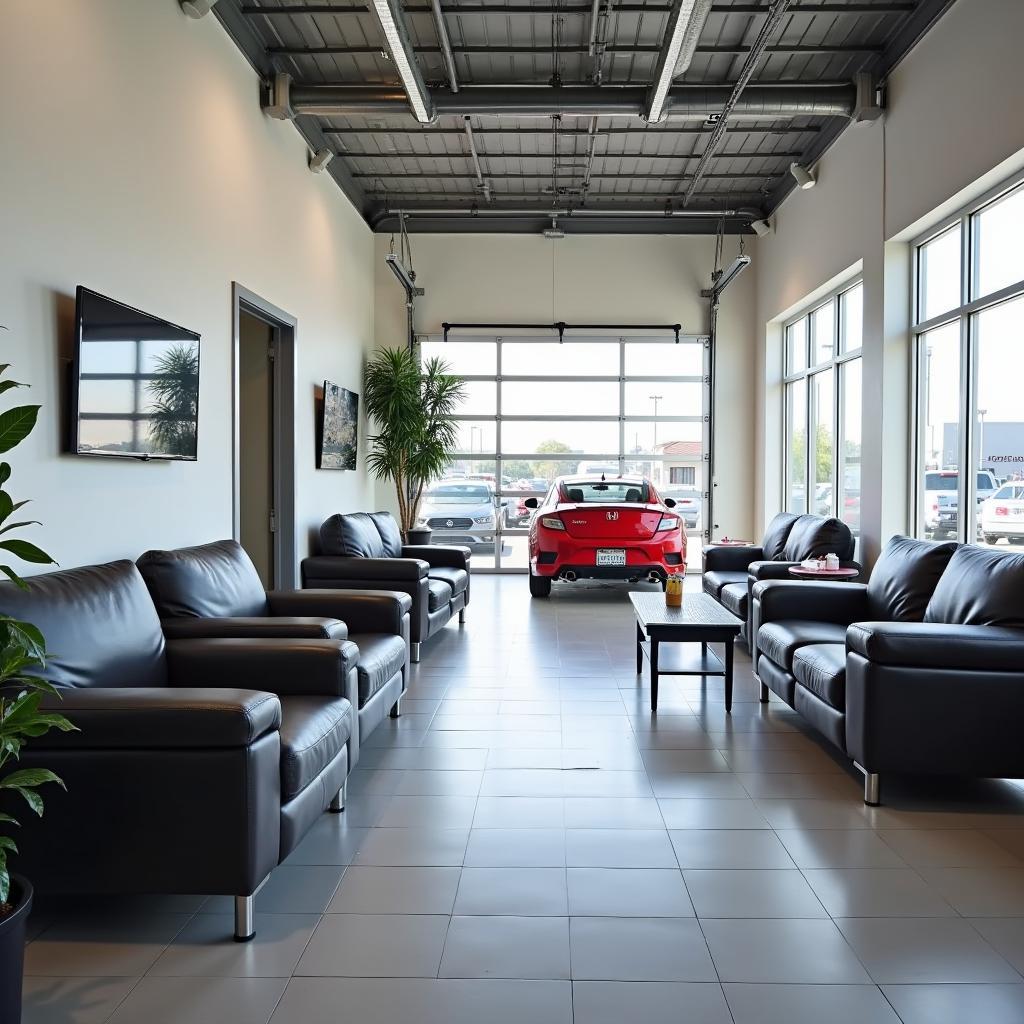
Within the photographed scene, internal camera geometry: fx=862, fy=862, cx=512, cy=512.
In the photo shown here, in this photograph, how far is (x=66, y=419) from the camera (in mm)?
3262

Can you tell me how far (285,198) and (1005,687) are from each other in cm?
557

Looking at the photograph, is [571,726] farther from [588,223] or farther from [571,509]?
[588,223]

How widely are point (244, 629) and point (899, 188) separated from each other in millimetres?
5167

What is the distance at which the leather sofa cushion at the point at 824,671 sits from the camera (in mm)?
3404

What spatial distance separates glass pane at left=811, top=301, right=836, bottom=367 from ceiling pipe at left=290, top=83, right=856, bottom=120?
79.5 inches

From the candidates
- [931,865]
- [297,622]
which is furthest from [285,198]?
[931,865]

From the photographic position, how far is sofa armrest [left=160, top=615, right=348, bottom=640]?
11.0 feet

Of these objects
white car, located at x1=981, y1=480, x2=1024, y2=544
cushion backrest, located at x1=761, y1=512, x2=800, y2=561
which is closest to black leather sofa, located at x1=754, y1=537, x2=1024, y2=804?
white car, located at x1=981, y1=480, x2=1024, y2=544

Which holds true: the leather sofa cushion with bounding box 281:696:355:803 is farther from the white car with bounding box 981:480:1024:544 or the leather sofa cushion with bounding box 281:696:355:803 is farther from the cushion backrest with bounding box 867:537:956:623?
the white car with bounding box 981:480:1024:544

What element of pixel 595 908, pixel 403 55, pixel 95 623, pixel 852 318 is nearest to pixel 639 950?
pixel 595 908

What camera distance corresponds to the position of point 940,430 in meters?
5.69

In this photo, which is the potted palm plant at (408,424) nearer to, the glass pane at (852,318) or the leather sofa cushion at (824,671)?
the glass pane at (852,318)

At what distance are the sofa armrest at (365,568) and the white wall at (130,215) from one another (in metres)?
0.67

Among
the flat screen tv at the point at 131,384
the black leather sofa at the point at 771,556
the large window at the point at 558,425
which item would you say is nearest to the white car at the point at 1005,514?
the black leather sofa at the point at 771,556
